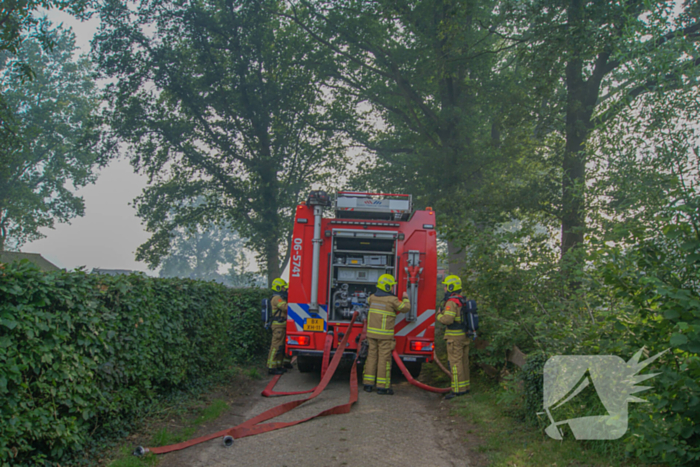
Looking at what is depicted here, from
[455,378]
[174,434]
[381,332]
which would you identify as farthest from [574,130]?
[174,434]

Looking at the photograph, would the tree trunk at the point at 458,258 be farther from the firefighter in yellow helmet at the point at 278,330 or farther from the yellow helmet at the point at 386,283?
the firefighter in yellow helmet at the point at 278,330

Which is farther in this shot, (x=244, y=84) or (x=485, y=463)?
(x=244, y=84)

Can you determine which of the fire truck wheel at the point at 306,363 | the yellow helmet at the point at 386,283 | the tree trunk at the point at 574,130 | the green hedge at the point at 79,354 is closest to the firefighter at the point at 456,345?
the yellow helmet at the point at 386,283

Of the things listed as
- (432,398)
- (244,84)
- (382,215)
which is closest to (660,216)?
(432,398)

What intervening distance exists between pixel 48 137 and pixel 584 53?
3177 centimetres

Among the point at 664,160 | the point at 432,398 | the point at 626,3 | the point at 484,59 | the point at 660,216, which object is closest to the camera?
the point at 660,216

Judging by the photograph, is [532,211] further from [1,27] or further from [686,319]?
[1,27]

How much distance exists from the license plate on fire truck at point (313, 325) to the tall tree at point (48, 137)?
87.3 feet

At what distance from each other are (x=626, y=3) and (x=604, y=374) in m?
10.8

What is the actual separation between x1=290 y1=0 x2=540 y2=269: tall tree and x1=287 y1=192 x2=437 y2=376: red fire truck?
5.36 meters

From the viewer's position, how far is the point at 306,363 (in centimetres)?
978

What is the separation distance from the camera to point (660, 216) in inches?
168

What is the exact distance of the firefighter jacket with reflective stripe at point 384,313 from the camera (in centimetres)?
848

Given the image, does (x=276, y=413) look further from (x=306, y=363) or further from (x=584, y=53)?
(x=584, y=53)
